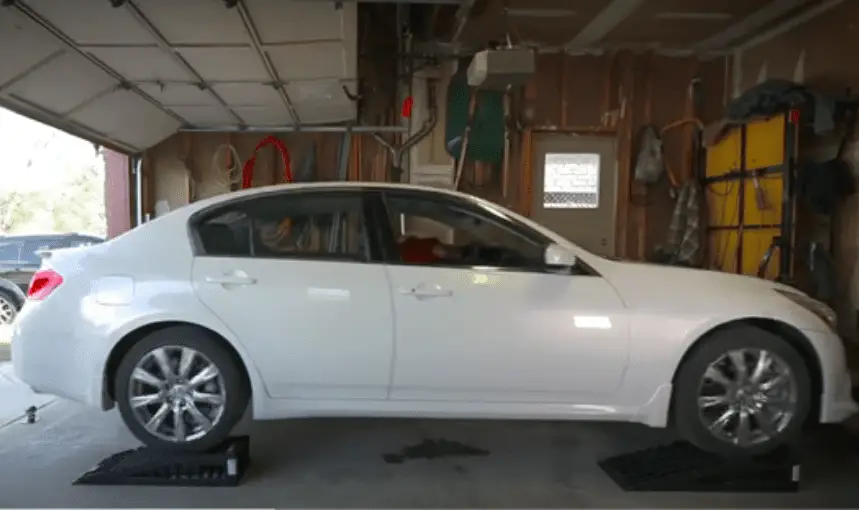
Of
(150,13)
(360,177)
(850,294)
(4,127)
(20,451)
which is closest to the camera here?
(20,451)

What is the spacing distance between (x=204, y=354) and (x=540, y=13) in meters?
4.87

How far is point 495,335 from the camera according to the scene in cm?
307

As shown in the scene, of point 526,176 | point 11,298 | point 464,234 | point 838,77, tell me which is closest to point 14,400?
point 11,298

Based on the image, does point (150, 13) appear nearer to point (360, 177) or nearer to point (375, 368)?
point (375, 368)

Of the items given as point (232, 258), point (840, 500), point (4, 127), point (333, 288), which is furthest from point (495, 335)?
point (4, 127)

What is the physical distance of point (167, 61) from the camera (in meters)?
4.79

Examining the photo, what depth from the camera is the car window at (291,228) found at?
317 centimetres

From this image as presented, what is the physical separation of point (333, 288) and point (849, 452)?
10.2ft

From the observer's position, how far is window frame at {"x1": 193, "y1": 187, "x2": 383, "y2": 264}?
3139mm

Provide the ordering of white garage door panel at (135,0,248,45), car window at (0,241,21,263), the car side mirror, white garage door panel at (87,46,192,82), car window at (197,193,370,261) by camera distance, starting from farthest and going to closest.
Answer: car window at (0,241,21,263), white garage door panel at (87,46,192,82), white garage door panel at (135,0,248,45), car window at (197,193,370,261), the car side mirror

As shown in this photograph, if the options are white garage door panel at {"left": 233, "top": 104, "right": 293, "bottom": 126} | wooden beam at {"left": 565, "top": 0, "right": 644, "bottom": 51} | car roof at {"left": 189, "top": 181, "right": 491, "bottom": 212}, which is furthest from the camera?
white garage door panel at {"left": 233, "top": 104, "right": 293, "bottom": 126}

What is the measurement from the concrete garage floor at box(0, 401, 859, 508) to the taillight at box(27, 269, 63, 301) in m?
0.91

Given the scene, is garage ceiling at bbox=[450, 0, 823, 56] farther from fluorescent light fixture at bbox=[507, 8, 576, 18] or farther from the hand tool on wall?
the hand tool on wall

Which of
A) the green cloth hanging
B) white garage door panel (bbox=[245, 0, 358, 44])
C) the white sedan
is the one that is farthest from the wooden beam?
the white sedan
